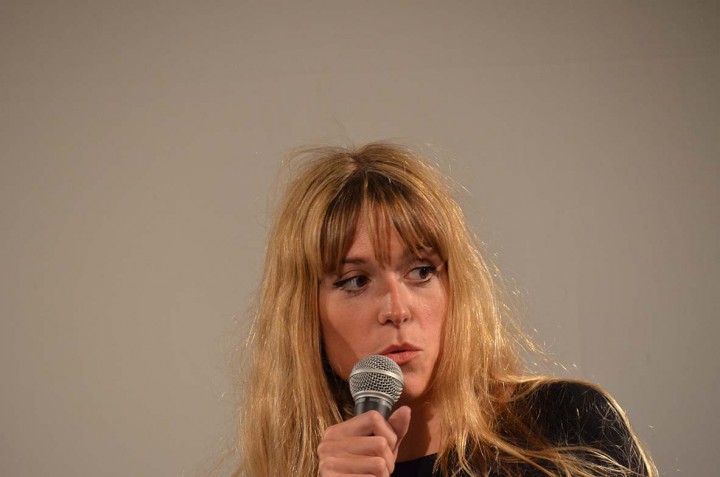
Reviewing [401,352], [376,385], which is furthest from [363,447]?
[401,352]

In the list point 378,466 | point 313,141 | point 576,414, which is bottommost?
point 378,466

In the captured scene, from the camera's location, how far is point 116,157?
2877 millimetres

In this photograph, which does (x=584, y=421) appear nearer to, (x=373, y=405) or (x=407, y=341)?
(x=407, y=341)

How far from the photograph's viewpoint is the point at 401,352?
169 cm

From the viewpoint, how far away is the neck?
1.81m

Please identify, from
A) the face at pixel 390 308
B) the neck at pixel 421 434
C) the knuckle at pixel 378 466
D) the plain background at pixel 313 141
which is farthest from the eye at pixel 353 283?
the plain background at pixel 313 141

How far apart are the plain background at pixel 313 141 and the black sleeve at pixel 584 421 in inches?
35.9

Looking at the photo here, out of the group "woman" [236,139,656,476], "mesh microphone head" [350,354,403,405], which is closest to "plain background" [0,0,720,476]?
"woman" [236,139,656,476]

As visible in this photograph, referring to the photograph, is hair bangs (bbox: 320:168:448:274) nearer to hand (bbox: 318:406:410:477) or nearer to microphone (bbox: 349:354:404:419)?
microphone (bbox: 349:354:404:419)

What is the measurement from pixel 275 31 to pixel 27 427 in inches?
54.5

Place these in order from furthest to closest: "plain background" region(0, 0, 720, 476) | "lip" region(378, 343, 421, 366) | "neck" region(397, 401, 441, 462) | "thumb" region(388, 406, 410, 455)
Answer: "plain background" region(0, 0, 720, 476) < "neck" region(397, 401, 441, 462) < "lip" region(378, 343, 421, 366) < "thumb" region(388, 406, 410, 455)

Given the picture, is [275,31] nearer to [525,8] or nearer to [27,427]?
[525,8]

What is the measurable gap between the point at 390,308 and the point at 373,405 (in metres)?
0.31

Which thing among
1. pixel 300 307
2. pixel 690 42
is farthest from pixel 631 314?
pixel 300 307
